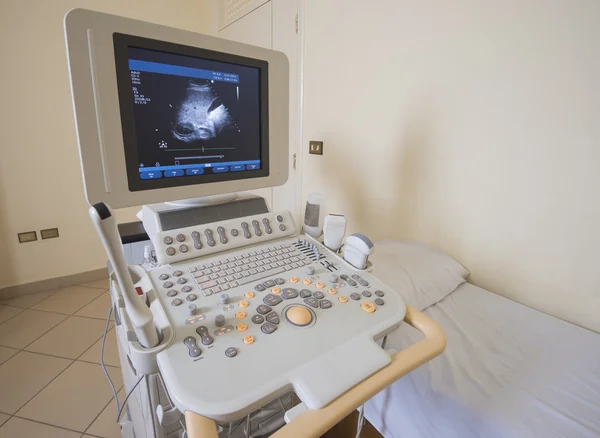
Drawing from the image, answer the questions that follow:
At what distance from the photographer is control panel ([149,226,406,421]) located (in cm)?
43

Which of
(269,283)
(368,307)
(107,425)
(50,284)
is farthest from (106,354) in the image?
(368,307)

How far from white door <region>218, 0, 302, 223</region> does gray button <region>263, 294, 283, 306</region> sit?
136 centimetres

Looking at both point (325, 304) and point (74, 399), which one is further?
point (74, 399)

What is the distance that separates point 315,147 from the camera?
182 centimetres

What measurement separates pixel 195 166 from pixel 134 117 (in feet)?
0.58

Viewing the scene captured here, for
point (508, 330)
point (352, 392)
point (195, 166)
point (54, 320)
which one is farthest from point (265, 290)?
point (54, 320)

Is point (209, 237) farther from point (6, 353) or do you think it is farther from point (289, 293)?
point (6, 353)

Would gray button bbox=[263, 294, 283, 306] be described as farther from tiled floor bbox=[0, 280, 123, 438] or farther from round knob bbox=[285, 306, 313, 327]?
tiled floor bbox=[0, 280, 123, 438]

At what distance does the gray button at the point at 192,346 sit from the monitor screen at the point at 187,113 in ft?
1.35

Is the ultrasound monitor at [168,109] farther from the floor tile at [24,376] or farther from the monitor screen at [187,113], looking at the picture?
the floor tile at [24,376]

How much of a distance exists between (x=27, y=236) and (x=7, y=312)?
491mm

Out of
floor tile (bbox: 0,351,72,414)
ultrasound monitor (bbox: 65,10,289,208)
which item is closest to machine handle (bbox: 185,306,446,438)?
ultrasound monitor (bbox: 65,10,289,208)

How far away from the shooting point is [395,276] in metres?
1.04

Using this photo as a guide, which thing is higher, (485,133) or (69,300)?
(485,133)
